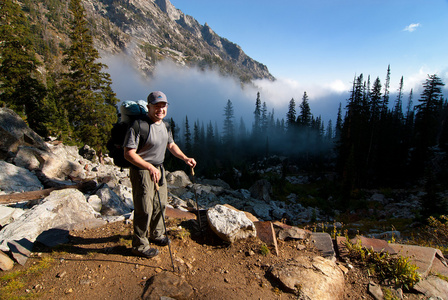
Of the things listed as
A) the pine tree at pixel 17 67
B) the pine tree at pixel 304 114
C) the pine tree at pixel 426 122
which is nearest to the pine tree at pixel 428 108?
the pine tree at pixel 426 122

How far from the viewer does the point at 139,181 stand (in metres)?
3.45

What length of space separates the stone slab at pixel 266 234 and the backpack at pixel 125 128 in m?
2.99

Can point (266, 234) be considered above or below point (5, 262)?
above

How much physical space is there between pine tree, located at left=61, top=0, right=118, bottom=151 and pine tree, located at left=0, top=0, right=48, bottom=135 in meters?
3.75

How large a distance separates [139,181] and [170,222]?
6.81 ft

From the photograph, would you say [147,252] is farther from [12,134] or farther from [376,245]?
[12,134]

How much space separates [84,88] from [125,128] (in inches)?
873

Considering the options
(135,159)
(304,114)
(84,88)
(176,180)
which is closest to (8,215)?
(135,159)

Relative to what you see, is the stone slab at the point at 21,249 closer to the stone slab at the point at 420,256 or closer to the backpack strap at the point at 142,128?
the backpack strap at the point at 142,128

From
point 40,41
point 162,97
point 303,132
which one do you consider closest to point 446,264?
point 162,97

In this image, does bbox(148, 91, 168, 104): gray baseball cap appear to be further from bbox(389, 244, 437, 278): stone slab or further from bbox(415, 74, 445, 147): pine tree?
bbox(415, 74, 445, 147): pine tree

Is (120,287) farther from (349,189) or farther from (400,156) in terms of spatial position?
(400,156)

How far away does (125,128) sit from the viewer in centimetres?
340

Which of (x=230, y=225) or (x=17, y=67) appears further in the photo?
(x=17, y=67)
